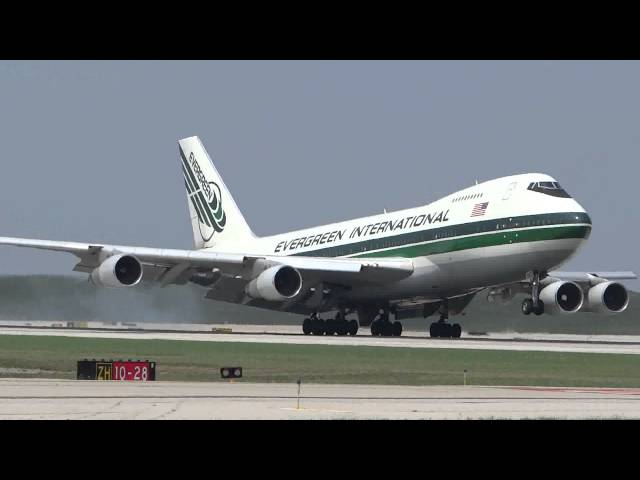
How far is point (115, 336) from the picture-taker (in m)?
54.9

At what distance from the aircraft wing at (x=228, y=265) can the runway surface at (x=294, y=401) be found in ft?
93.7

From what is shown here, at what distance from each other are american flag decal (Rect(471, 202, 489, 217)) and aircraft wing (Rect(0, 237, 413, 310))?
174 inches

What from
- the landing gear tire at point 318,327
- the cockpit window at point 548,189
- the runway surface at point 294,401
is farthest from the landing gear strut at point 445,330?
the runway surface at point 294,401

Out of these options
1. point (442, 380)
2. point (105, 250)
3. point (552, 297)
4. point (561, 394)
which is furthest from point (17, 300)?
point (561, 394)

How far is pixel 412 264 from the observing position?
57.7m

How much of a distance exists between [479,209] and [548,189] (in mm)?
3153

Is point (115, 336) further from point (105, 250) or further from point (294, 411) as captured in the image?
point (294, 411)

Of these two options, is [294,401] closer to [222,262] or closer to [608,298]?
[222,262]

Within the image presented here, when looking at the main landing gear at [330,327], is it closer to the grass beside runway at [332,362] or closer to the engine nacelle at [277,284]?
the engine nacelle at [277,284]

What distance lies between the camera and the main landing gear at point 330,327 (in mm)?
61688

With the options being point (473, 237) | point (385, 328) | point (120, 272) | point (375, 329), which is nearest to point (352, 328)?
point (375, 329)
